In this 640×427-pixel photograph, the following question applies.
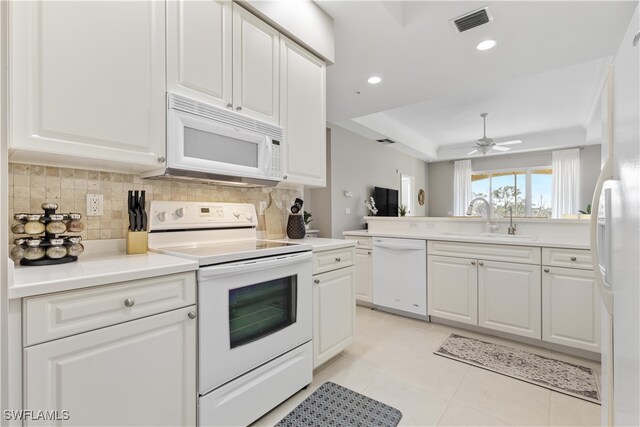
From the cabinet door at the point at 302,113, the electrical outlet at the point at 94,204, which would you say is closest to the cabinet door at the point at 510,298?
the cabinet door at the point at 302,113

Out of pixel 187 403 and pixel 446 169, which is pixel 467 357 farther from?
pixel 446 169

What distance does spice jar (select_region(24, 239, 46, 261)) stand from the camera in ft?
3.98

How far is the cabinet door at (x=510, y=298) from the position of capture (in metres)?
2.54

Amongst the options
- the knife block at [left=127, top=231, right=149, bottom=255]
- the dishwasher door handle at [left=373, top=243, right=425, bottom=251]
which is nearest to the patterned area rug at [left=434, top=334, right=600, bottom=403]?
the dishwasher door handle at [left=373, top=243, right=425, bottom=251]

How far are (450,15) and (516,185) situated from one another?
6728 millimetres

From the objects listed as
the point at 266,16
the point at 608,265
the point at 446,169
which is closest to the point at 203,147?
the point at 266,16

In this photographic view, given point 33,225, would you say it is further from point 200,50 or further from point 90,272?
point 200,50

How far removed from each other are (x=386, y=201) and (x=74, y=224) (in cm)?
500

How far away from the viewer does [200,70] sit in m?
1.61

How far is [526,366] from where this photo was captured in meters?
2.27

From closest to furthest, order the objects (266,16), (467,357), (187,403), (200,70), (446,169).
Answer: (187,403), (200,70), (266,16), (467,357), (446,169)

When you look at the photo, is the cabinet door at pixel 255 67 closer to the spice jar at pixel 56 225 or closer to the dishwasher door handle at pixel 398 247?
the spice jar at pixel 56 225

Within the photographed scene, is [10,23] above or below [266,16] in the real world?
below

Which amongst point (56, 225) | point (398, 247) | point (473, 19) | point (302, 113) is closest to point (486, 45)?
point (473, 19)
